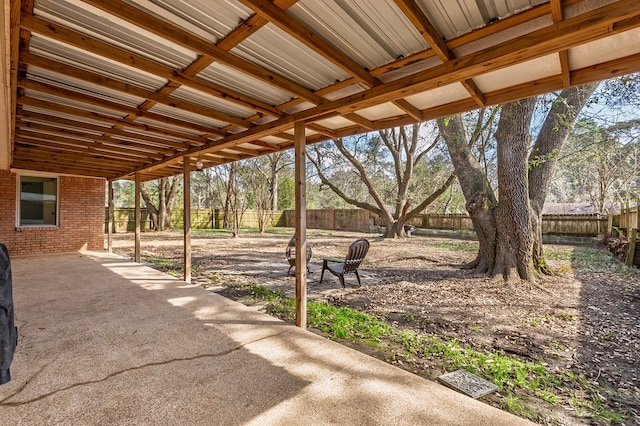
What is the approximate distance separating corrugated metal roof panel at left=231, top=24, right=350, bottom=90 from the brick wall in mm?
9016

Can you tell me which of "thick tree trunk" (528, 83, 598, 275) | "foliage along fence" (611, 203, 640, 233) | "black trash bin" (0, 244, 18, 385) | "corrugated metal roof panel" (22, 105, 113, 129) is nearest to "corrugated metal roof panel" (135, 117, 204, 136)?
"corrugated metal roof panel" (22, 105, 113, 129)

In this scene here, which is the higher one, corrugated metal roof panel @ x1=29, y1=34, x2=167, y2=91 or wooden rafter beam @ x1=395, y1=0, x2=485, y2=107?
corrugated metal roof panel @ x1=29, y1=34, x2=167, y2=91

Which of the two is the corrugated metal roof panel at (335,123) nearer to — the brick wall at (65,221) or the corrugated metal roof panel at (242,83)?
the corrugated metal roof panel at (242,83)

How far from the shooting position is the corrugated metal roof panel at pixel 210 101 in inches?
115

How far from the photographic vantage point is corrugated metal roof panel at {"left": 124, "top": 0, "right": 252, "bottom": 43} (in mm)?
1672

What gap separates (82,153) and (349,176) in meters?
19.9

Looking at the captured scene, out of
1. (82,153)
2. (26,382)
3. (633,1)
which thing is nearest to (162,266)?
(82,153)

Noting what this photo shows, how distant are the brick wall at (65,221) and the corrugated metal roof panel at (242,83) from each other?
8443 mm

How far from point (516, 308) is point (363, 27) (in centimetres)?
400

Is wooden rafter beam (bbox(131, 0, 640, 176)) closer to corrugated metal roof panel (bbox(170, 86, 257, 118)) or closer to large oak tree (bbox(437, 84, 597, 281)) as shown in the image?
corrugated metal roof panel (bbox(170, 86, 257, 118))

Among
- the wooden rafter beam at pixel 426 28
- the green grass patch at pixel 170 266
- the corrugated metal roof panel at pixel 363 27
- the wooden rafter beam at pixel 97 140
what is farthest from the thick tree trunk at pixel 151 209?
the wooden rafter beam at pixel 426 28

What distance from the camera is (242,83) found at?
8.89ft

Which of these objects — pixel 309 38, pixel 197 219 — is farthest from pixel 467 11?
pixel 197 219

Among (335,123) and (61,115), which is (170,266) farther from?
(335,123)
